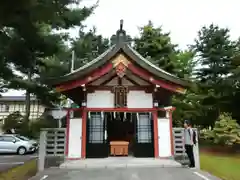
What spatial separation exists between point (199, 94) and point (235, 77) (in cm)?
362

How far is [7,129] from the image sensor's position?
88.7 ft

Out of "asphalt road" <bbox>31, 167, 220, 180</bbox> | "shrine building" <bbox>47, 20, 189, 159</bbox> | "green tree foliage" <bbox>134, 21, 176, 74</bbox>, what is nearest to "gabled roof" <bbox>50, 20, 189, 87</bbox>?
"shrine building" <bbox>47, 20, 189, 159</bbox>

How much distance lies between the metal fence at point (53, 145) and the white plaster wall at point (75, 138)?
1.20 ft

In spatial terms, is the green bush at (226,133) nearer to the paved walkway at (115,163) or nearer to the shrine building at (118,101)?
the shrine building at (118,101)

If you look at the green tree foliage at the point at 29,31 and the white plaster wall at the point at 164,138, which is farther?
the white plaster wall at the point at 164,138

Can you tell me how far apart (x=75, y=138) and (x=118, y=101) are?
2398 mm

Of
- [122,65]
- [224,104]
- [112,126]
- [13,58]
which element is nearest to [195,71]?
[224,104]

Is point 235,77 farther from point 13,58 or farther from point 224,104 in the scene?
point 13,58

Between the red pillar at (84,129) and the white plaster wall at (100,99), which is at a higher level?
the white plaster wall at (100,99)

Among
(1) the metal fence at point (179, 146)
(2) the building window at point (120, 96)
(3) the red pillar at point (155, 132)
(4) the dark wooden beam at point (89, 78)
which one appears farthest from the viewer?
(2) the building window at point (120, 96)

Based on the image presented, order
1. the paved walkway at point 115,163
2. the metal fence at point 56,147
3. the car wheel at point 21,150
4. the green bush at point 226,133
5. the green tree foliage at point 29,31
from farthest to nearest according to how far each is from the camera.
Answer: the car wheel at point 21,150, the green bush at point 226,133, the metal fence at point 56,147, the paved walkway at point 115,163, the green tree foliage at point 29,31

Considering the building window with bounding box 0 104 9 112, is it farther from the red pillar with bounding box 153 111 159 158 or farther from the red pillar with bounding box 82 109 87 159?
the red pillar with bounding box 153 111 159 158

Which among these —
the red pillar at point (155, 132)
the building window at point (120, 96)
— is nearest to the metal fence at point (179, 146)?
the red pillar at point (155, 132)

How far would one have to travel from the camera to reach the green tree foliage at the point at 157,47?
69.2ft
